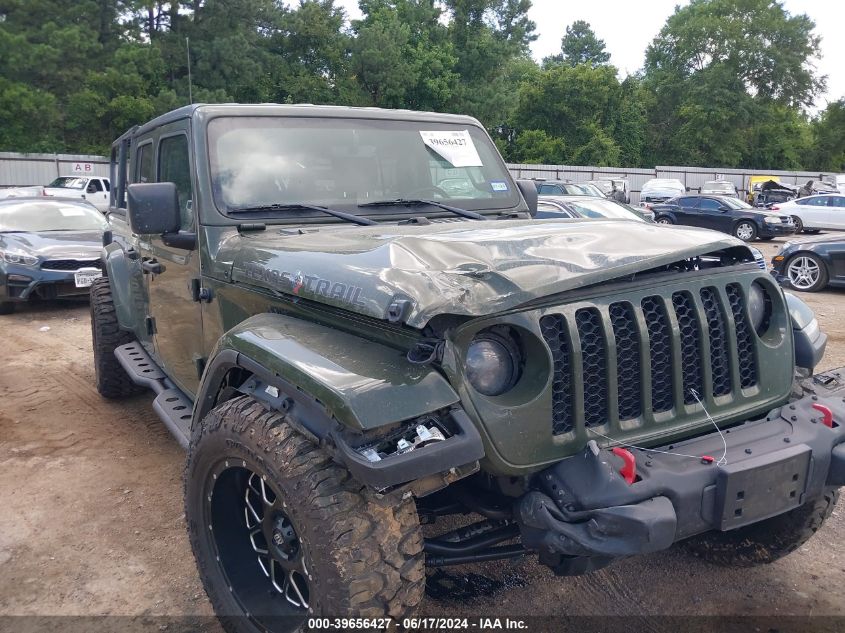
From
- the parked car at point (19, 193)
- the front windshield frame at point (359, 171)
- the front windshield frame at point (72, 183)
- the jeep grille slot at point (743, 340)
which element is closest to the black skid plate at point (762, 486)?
the jeep grille slot at point (743, 340)

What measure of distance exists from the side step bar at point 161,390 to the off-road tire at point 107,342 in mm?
304

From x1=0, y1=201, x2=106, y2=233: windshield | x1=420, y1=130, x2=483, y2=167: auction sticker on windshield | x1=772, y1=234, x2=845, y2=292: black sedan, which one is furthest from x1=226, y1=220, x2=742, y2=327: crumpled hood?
x1=772, y1=234, x2=845, y2=292: black sedan

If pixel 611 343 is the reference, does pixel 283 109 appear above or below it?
above

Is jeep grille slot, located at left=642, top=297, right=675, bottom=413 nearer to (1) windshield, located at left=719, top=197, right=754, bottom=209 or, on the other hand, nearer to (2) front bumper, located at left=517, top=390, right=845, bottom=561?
(2) front bumper, located at left=517, top=390, right=845, bottom=561

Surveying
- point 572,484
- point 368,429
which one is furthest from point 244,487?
point 572,484

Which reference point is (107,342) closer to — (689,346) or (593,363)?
(593,363)

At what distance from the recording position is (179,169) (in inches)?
149

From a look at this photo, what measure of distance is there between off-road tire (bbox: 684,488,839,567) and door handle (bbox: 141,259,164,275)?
10.2 ft

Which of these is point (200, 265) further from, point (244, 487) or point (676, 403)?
point (676, 403)

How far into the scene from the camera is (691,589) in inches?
128

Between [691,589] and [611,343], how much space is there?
154cm

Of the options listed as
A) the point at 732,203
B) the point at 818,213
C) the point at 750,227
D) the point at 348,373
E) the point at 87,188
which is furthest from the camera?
the point at 87,188

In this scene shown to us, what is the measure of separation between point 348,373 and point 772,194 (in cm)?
3744

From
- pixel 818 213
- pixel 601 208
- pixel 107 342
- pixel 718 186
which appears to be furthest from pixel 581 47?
pixel 107 342
